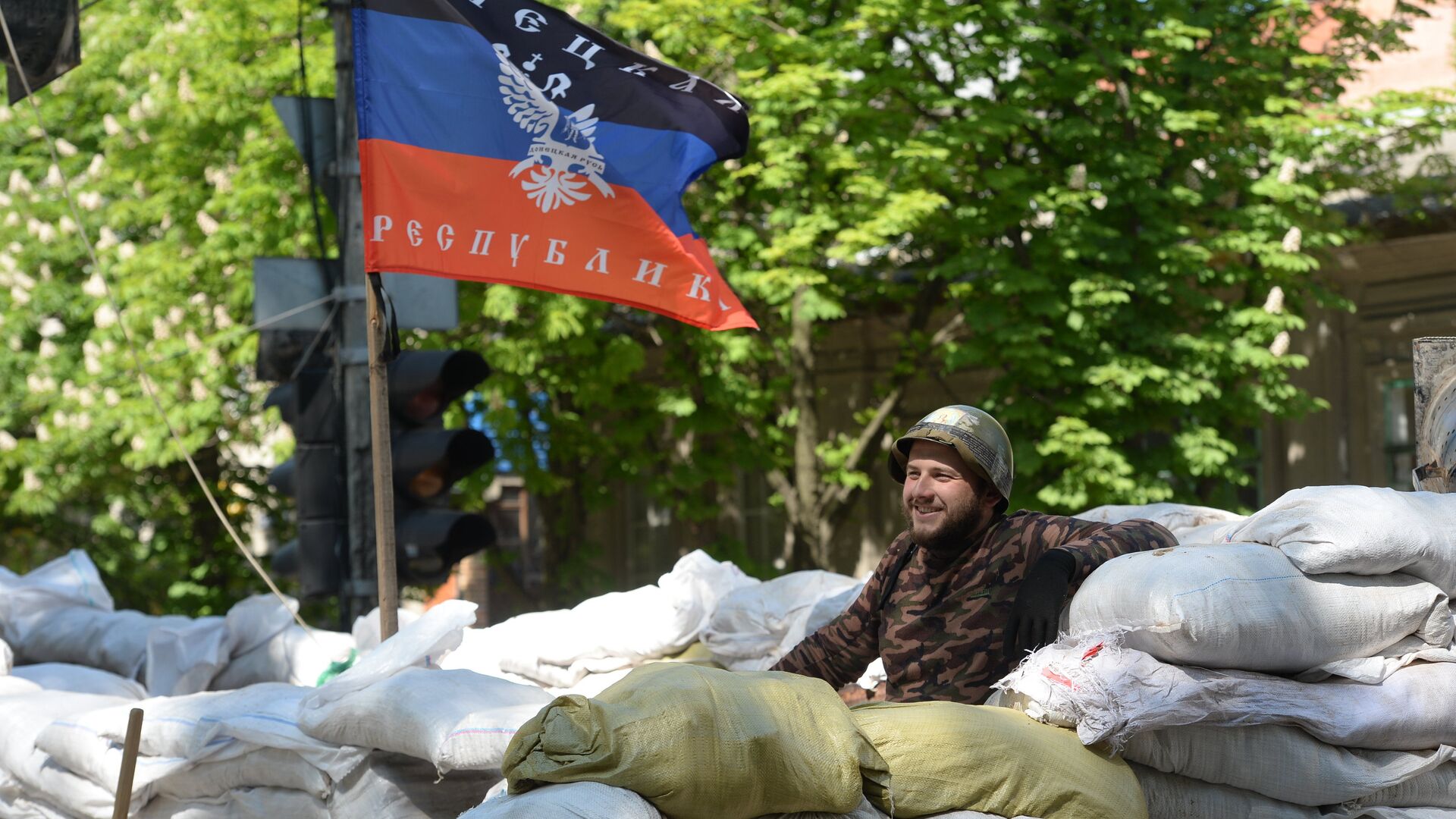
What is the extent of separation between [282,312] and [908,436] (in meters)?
4.25

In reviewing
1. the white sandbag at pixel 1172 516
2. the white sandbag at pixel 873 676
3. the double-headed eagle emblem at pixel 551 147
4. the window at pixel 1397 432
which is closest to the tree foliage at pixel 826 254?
the window at pixel 1397 432

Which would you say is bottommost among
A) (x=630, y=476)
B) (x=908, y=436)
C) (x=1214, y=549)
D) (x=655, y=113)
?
(x=630, y=476)

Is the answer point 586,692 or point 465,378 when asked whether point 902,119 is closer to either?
point 465,378

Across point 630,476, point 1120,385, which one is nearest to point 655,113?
point 1120,385

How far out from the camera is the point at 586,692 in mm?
5695

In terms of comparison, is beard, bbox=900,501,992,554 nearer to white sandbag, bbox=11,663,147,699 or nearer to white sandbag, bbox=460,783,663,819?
white sandbag, bbox=460,783,663,819

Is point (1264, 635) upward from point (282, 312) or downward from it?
downward

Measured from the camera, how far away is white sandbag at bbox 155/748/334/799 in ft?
14.8

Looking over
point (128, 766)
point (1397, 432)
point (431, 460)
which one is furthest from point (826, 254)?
point (128, 766)

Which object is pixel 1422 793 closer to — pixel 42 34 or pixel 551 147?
pixel 551 147

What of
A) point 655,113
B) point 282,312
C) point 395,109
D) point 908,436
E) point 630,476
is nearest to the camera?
point 908,436

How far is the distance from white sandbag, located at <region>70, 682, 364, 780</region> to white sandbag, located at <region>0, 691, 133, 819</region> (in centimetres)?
21

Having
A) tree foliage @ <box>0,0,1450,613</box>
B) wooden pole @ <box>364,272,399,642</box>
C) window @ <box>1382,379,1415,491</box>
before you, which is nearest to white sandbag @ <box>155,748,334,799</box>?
wooden pole @ <box>364,272,399,642</box>

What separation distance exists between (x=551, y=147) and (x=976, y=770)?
3.16 m
